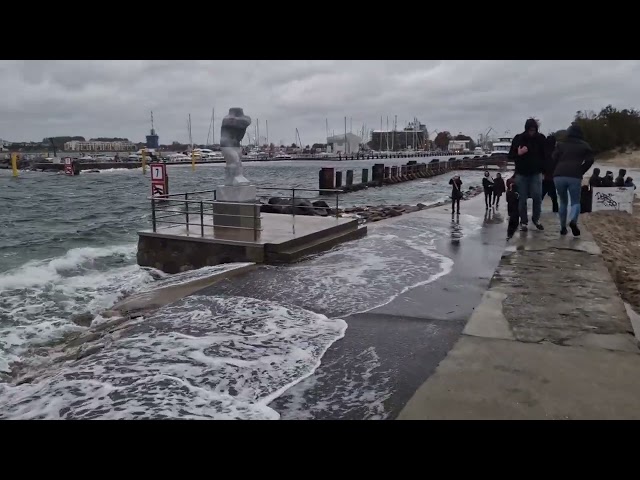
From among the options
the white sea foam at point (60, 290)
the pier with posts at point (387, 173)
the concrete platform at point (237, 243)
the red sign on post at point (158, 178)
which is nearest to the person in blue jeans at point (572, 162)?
the concrete platform at point (237, 243)

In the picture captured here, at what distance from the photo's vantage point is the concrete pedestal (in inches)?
400

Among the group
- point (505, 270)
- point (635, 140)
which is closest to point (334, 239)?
point (505, 270)

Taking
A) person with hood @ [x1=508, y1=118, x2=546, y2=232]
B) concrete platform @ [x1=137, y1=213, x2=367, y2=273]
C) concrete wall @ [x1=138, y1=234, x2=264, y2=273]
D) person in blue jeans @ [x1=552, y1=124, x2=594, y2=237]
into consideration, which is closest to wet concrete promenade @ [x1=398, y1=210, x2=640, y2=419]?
person in blue jeans @ [x1=552, y1=124, x2=594, y2=237]

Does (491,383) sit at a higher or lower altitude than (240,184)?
lower

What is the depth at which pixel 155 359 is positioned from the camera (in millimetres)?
4770

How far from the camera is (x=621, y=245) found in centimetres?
1108

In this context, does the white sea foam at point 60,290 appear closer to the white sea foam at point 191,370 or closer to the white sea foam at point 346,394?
the white sea foam at point 191,370

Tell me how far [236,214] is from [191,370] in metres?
6.92

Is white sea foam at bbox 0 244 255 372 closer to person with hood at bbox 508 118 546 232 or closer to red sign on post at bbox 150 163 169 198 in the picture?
person with hood at bbox 508 118 546 232

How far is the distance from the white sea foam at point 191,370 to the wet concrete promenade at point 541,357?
130 centimetres

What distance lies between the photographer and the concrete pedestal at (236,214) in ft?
33.3

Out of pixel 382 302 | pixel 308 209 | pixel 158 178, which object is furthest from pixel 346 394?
pixel 158 178
